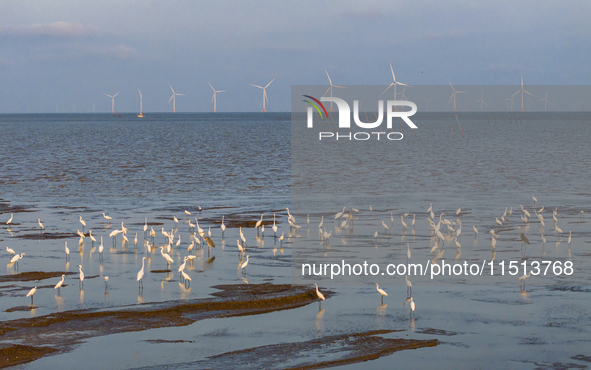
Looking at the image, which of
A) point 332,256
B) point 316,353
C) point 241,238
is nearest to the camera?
point 316,353

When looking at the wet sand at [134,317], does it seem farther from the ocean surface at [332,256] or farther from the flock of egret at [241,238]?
the flock of egret at [241,238]

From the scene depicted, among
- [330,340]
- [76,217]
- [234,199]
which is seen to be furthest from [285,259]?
[234,199]

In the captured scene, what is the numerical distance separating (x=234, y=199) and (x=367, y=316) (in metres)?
19.9

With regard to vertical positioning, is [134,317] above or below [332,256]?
below

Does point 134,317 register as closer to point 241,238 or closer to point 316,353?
point 316,353

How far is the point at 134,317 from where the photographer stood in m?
13.1

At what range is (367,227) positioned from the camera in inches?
919

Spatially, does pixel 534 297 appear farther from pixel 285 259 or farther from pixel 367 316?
pixel 285 259

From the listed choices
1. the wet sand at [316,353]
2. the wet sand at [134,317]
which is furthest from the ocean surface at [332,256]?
the wet sand at [134,317]

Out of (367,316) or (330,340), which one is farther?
(367,316)

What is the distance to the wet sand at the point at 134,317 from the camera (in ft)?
38.1

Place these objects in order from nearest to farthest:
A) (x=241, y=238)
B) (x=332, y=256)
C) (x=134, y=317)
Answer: (x=134, y=317)
(x=332, y=256)
(x=241, y=238)

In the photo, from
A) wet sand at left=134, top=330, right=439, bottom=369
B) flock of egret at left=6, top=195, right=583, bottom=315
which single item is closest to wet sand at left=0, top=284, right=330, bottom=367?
flock of egret at left=6, top=195, right=583, bottom=315

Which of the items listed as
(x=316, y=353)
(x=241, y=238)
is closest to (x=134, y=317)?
(x=316, y=353)
